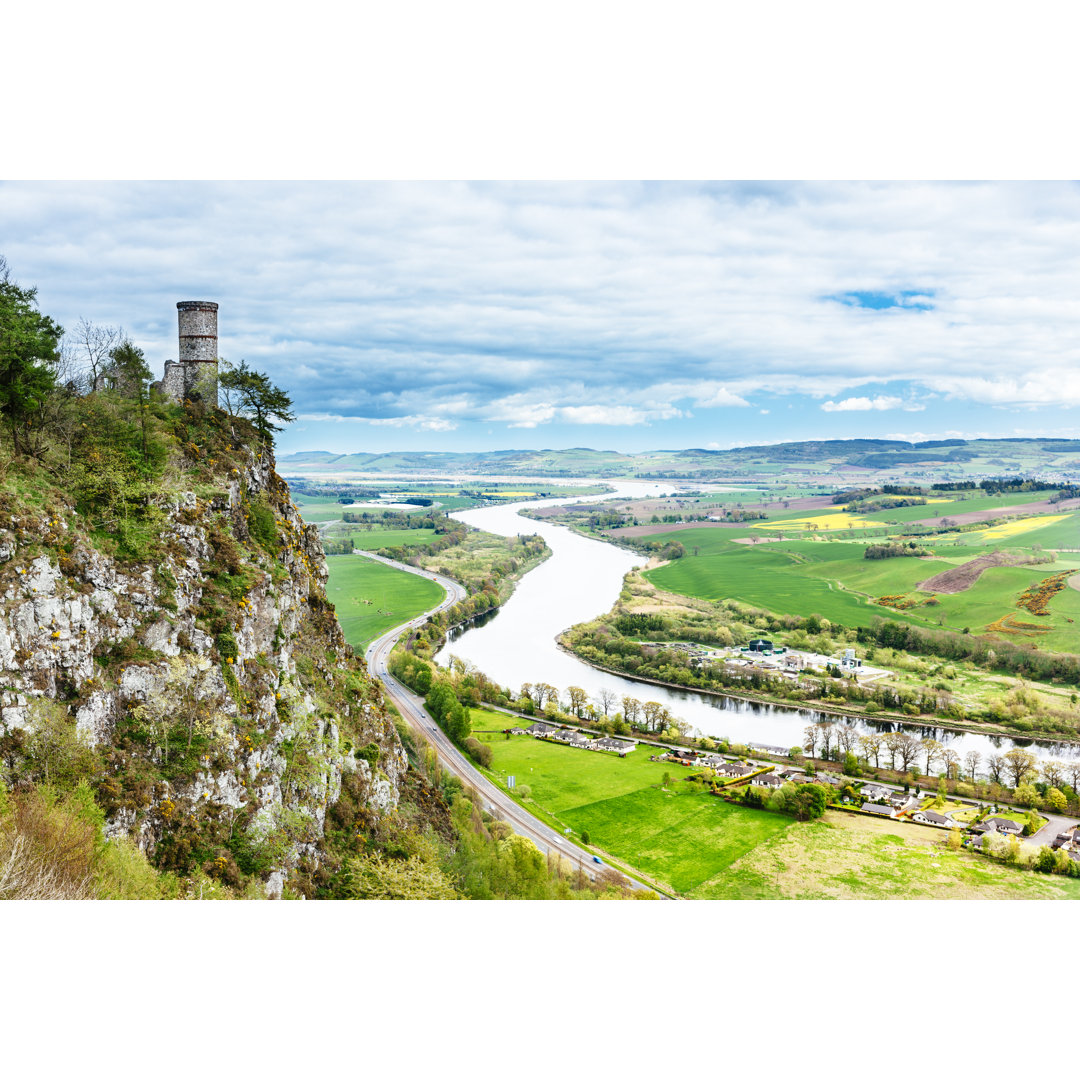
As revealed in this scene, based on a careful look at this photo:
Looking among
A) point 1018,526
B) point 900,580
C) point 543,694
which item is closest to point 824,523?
point 900,580

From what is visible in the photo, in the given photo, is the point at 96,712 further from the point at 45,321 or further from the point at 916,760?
the point at 916,760

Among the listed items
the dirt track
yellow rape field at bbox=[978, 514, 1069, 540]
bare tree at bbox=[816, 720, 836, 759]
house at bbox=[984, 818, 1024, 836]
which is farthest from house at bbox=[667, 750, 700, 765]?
yellow rape field at bbox=[978, 514, 1069, 540]

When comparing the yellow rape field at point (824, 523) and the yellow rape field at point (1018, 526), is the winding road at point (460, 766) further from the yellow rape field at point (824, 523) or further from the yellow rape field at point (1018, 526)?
the yellow rape field at point (1018, 526)

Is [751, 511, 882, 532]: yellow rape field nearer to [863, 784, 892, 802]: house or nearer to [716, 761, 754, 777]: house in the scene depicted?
[863, 784, 892, 802]: house

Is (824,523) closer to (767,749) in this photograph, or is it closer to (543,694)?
(767,749)

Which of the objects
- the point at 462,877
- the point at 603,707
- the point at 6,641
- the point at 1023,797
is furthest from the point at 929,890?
the point at 6,641
